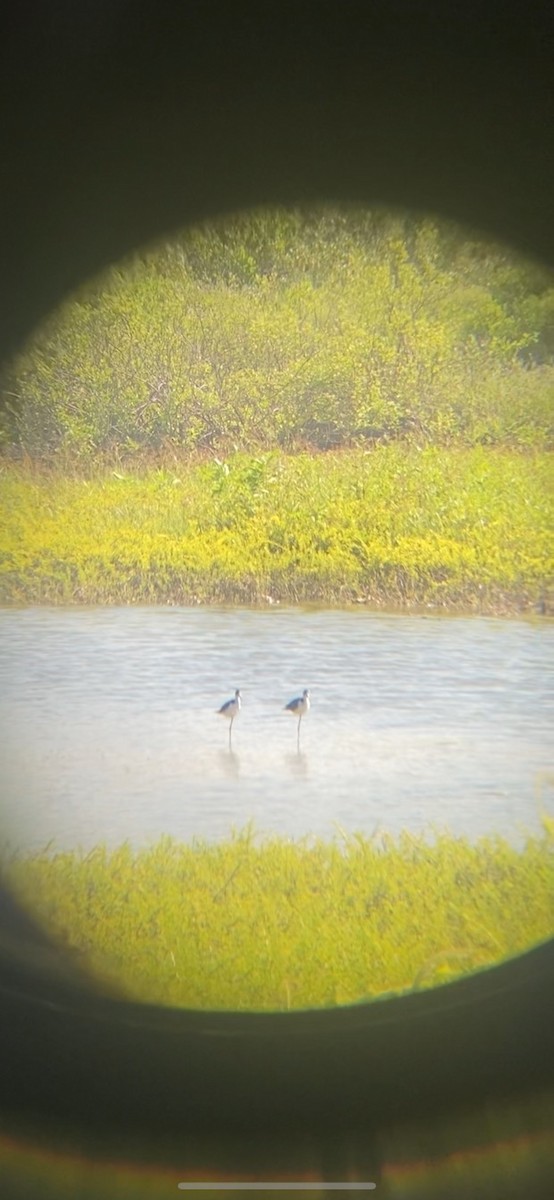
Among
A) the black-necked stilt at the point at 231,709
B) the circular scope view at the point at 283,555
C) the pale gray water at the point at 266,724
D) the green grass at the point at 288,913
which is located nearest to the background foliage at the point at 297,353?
the circular scope view at the point at 283,555

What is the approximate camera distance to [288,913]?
3486 mm

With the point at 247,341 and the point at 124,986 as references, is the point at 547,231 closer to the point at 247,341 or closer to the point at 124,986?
the point at 124,986

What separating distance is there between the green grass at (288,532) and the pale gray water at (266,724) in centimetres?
18

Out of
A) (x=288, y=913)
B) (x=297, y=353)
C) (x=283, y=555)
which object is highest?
(x=297, y=353)

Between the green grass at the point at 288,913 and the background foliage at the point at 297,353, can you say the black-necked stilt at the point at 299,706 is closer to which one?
the green grass at the point at 288,913

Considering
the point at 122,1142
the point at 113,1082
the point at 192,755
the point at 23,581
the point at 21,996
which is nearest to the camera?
the point at 122,1142

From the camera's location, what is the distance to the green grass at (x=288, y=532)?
21.2 feet

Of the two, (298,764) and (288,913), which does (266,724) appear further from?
(288,913)

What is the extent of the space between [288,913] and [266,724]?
6.63 feet

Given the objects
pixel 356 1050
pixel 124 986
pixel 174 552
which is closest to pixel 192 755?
pixel 174 552

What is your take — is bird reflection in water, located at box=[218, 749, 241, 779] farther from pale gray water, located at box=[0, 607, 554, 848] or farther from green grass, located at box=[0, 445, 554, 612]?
green grass, located at box=[0, 445, 554, 612]

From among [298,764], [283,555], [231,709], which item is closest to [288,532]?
[283,555]

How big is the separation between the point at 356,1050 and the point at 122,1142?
566 millimetres

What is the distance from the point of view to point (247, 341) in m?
6.82
